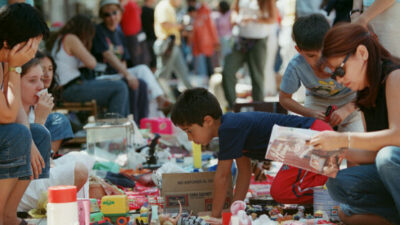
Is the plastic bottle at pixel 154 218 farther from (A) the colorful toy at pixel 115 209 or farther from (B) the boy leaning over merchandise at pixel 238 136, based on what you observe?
(B) the boy leaning over merchandise at pixel 238 136

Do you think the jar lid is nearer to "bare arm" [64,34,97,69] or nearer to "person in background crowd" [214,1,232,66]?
"bare arm" [64,34,97,69]

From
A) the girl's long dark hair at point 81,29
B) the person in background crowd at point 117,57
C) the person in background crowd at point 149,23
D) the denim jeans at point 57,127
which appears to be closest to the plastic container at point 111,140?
the denim jeans at point 57,127

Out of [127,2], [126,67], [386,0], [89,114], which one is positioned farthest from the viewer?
[127,2]

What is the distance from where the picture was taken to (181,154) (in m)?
5.62

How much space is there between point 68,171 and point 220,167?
948mm

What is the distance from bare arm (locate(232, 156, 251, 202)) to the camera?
379 cm

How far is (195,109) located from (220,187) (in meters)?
0.48

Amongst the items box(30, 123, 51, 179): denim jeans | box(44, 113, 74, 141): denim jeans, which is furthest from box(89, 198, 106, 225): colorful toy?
box(44, 113, 74, 141): denim jeans

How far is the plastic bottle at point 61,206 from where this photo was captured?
268cm

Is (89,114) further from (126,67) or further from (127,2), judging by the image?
(127,2)

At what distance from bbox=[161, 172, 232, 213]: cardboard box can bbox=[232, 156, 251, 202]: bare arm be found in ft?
0.23

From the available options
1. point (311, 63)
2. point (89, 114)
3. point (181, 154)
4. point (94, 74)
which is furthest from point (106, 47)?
point (311, 63)

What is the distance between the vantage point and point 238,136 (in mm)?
3580

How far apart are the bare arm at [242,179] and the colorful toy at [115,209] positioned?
0.72m
